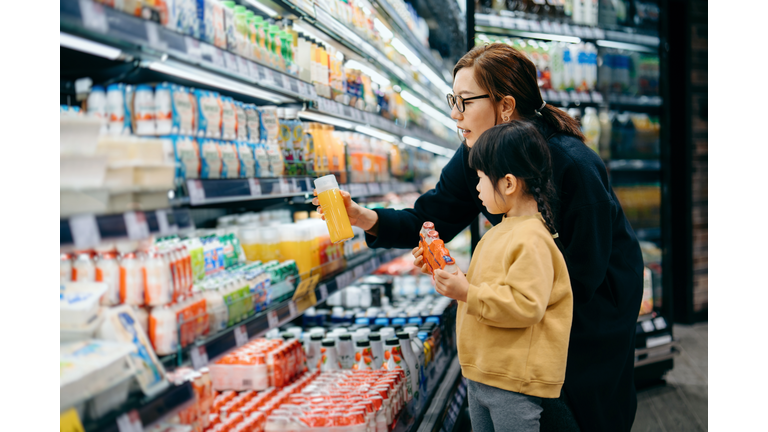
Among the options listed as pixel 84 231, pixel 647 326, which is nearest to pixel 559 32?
pixel 647 326

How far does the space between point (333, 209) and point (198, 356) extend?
0.56 metres

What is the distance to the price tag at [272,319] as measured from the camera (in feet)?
5.19

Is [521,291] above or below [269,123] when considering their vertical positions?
below

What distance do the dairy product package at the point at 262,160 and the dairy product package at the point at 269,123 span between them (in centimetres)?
10

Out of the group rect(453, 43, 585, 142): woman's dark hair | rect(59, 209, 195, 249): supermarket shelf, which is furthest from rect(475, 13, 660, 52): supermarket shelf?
rect(59, 209, 195, 249): supermarket shelf

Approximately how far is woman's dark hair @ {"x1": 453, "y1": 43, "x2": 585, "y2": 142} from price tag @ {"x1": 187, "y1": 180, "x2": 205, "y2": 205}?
31.2 inches

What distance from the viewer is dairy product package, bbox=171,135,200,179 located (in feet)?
4.51

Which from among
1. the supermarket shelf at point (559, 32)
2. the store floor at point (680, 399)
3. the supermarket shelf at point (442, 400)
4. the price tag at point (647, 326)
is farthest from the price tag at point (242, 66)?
the price tag at point (647, 326)

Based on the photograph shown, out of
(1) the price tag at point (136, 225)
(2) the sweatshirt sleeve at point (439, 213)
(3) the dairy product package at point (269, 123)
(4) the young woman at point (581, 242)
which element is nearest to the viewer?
(1) the price tag at point (136, 225)

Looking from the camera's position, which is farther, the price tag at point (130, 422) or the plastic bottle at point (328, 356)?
the plastic bottle at point (328, 356)

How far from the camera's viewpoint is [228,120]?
170cm

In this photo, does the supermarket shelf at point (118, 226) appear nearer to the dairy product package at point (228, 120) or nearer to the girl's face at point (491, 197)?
the dairy product package at point (228, 120)

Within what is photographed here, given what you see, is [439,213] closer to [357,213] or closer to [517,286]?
[357,213]

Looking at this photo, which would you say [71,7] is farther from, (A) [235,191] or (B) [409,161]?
(B) [409,161]
